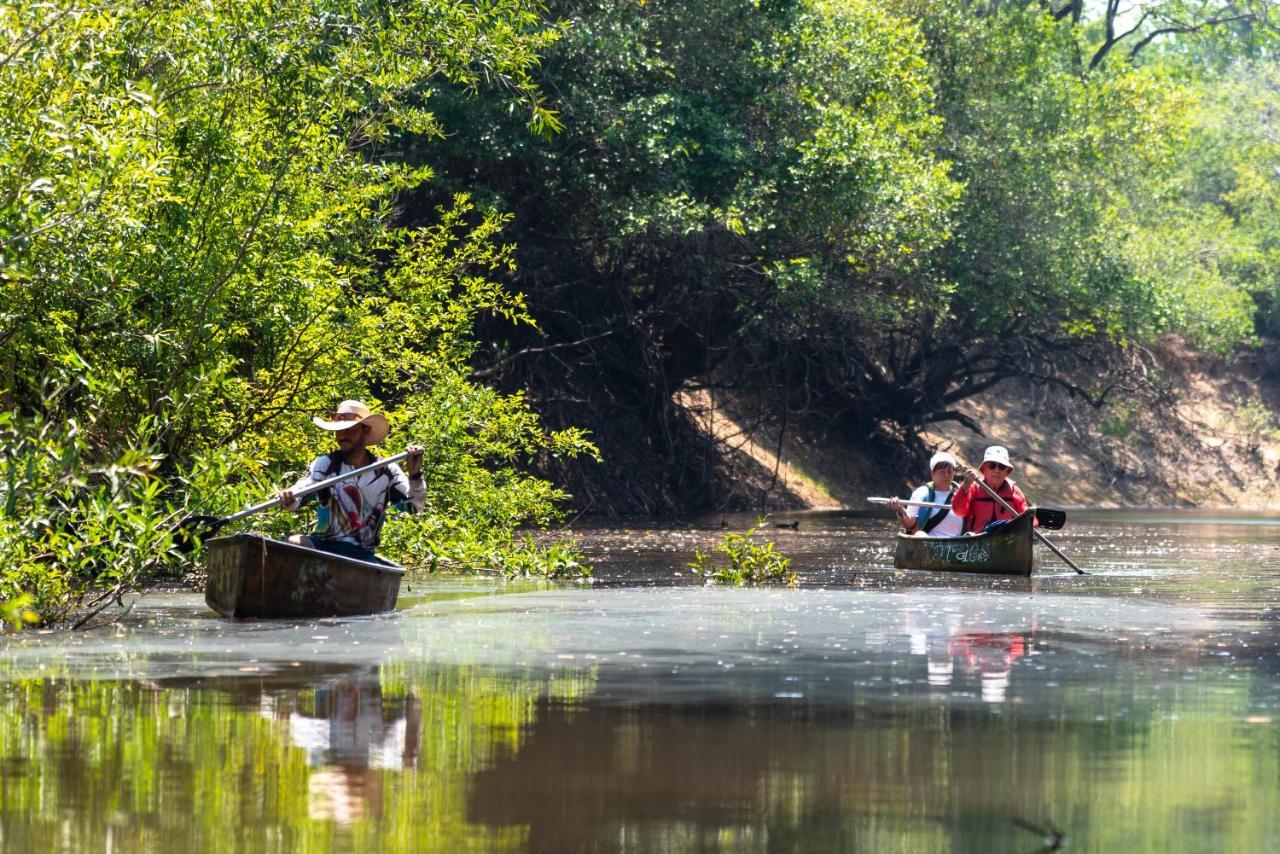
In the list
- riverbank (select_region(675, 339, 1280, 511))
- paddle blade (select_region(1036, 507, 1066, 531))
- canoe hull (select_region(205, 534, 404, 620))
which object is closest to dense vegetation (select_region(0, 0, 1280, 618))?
canoe hull (select_region(205, 534, 404, 620))

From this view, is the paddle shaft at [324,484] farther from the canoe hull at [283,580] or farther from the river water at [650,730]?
the river water at [650,730]

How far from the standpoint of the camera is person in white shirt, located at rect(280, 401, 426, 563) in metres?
15.5

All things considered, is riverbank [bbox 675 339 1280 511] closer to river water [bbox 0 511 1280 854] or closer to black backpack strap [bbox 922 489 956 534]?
black backpack strap [bbox 922 489 956 534]

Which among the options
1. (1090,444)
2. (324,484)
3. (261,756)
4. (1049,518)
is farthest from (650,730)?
(1090,444)

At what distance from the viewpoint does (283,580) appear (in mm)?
14539

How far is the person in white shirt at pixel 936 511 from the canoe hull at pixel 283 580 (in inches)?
350

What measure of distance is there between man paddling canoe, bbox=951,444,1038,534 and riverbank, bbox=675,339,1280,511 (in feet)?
55.4

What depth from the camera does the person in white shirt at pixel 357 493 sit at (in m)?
15.5

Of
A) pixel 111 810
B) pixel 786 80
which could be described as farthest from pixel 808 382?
pixel 111 810

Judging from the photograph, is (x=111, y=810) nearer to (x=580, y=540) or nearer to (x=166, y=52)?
(x=166, y=52)

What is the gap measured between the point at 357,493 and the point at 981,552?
772cm

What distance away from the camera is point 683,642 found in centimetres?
1314

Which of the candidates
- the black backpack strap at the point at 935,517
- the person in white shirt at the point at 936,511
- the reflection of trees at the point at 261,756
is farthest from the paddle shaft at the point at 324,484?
the black backpack strap at the point at 935,517

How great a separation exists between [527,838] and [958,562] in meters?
14.9
